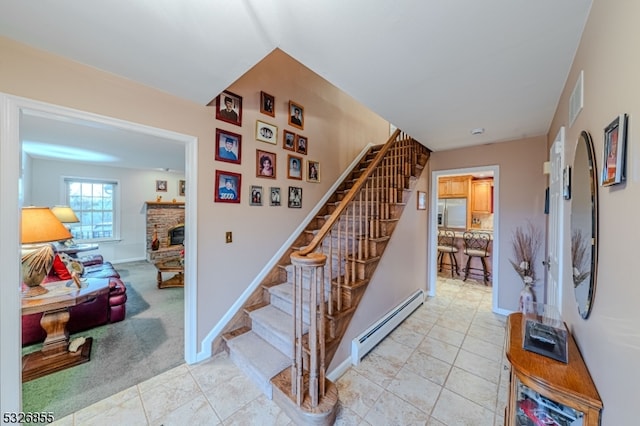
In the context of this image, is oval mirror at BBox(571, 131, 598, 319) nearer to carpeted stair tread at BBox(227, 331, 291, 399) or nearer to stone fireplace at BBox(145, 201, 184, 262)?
carpeted stair tread at BBox(227, 331, 291, 399)

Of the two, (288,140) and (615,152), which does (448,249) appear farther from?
(615,152)

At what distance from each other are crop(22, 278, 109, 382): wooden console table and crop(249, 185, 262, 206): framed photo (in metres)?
1.72

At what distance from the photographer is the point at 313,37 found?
4.48 ft

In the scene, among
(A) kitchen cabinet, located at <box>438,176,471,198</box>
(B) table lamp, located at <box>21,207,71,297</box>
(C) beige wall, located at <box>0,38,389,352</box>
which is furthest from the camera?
(A) kitchen cabinet, located at <box>438,176,471,198</box>

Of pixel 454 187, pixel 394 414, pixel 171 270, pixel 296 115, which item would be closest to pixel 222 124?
pixel 296 115

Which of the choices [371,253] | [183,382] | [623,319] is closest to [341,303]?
[371,253]

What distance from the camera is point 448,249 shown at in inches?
188

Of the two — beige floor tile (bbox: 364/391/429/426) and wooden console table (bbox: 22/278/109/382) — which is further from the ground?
wooden console table (bbox: 22/278/109/382)

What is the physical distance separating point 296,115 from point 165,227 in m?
5.42

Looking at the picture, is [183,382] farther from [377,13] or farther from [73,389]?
[377,13]

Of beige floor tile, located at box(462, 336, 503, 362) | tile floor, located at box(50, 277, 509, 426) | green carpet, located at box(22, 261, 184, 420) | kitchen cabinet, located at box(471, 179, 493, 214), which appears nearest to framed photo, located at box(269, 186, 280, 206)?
tile floor, located at box(50, 277, 509, 426)

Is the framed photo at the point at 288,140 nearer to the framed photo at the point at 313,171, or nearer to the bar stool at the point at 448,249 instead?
the framed photo at the point at 313,171

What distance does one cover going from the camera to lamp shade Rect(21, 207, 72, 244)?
5.90 ft

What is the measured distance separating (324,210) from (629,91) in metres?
2.84
